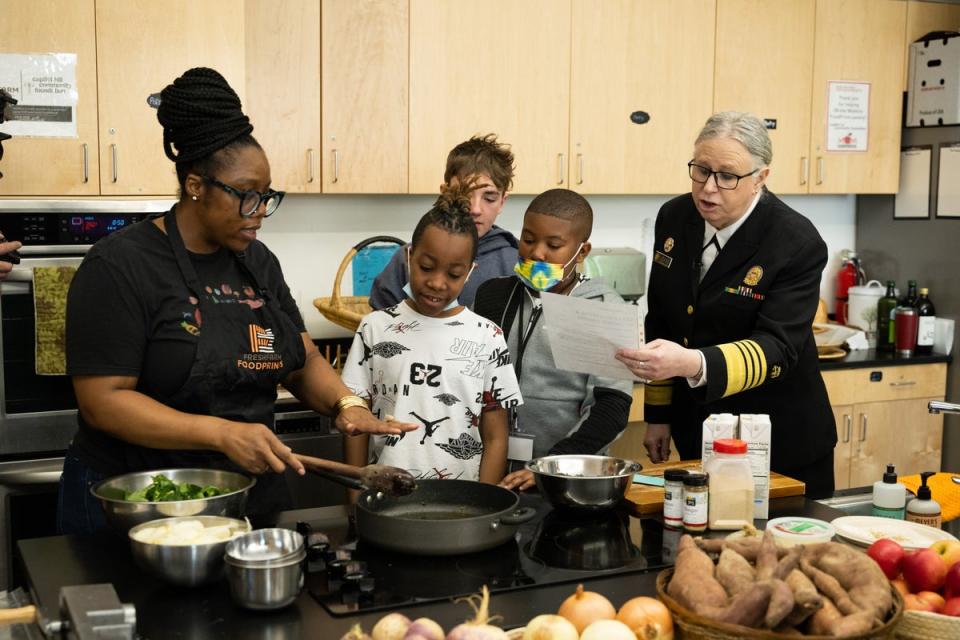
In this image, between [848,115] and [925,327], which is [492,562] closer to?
[925,327]

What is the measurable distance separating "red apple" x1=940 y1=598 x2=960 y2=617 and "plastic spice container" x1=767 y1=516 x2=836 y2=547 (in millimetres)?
288

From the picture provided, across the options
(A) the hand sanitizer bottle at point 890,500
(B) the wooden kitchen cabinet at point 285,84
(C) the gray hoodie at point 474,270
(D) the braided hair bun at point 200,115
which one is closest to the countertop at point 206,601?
(A) the hand sanitizer bottle at point 890,500

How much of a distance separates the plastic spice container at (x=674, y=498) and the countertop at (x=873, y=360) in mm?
2573

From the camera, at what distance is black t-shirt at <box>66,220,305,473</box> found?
1.91m

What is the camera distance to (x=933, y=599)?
1.47 meters

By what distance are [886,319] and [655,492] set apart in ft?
10.1

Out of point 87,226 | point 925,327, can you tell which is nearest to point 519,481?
point 87,226

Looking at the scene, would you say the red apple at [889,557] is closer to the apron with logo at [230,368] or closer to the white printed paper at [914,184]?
the apron with logo at [230,368]

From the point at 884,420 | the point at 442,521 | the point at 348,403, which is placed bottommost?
the point at 884,420

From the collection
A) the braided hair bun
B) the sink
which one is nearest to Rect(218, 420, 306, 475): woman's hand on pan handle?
the braided hair bun

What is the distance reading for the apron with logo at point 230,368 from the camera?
78.7 inches

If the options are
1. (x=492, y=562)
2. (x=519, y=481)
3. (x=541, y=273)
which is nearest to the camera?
(x=492, y=562)

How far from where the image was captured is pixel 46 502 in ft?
10.3

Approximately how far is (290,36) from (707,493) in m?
2.39
